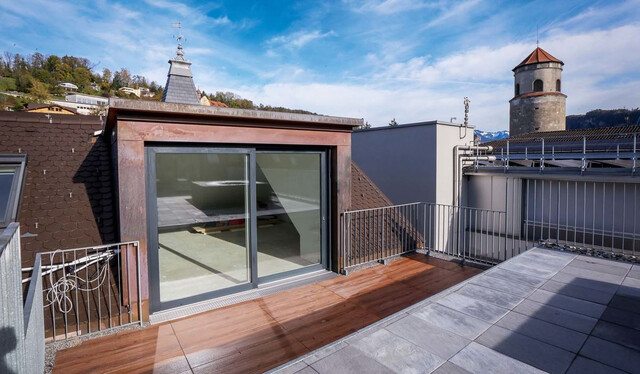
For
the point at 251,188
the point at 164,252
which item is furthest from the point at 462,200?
the point at 164,252

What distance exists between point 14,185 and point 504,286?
17.5 feet

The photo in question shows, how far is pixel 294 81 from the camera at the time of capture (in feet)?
58.0

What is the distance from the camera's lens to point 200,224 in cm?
432

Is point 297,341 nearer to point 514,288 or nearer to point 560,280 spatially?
point 514,288

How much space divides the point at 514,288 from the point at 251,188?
324 cm

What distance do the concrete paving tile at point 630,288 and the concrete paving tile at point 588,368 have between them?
5.15ft

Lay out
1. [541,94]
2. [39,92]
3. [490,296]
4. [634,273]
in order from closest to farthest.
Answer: [490,296]
[634,273]
[541,94]
[39,92]

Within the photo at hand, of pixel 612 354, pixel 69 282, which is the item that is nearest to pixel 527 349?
pixel 612 354

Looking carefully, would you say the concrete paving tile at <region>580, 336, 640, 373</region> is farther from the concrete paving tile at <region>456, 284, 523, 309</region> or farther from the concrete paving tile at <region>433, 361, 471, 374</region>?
the concrete paving tile at <region>433, 361, 471, 374</region>

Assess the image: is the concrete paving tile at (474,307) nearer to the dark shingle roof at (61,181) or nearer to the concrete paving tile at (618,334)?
the concrete paving tile at (618,334)

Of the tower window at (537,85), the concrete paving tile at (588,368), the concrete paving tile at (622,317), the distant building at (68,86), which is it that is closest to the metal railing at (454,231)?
the concrete paving tile at (622,317)

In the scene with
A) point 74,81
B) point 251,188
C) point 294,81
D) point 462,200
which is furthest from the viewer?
point 74,81

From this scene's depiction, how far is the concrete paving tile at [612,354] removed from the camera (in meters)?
2.16

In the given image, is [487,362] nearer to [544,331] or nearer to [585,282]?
[544,331]
